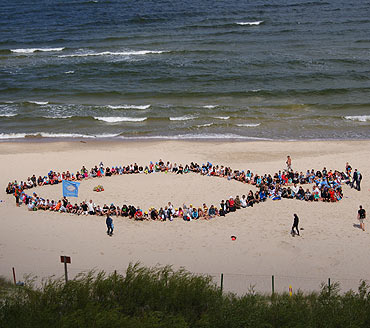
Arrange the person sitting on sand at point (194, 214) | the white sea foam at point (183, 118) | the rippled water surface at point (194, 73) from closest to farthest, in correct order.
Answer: the person sitting on sand at point (194, 214) < the rippled water surface at point (194, 73) < the white sea foam at point (183, 118)

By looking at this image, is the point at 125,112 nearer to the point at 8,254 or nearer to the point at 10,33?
the point at 8,254

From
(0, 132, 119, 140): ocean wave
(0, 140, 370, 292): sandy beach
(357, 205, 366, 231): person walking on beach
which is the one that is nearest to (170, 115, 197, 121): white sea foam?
(0, 132, 119, 140): ocean wave

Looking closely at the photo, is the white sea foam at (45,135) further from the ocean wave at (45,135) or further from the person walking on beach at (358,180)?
the person walking on beach at (358,180)

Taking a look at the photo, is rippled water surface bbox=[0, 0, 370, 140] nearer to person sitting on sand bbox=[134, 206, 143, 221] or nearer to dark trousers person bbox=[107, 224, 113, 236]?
person sitting on sand bbox=[134, 206, 143, 221]

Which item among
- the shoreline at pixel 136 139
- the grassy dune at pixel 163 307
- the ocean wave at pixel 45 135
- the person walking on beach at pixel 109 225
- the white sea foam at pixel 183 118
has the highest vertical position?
the white sea foam at pixel 183 118

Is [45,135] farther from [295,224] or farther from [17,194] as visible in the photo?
[295,224]

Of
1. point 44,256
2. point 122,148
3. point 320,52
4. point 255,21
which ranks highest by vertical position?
point 255,21

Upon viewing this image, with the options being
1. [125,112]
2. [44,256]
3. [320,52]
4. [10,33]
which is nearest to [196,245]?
[44,256]

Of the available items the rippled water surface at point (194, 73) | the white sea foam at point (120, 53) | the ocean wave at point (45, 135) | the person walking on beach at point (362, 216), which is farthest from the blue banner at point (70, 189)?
the white sea foam at point (120, 53)
